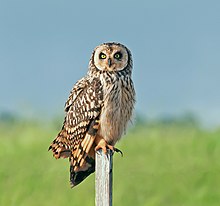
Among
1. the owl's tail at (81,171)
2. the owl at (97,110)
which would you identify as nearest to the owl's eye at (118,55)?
the owl at (97,110)

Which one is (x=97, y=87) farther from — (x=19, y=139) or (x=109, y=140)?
(x=19, y=139)

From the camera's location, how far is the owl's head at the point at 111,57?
5.07 meters

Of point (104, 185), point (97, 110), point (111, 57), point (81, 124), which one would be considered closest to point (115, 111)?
point (97, 110)

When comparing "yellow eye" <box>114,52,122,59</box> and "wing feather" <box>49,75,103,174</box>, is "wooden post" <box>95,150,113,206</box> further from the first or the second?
"yellow eye" <box>114,52,122,59</box>

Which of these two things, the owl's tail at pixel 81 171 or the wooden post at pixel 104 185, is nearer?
the wooden post at pixel 104 185

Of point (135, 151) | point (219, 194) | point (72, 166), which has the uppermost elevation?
point (135, 151)

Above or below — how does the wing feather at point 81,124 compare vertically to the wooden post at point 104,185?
above

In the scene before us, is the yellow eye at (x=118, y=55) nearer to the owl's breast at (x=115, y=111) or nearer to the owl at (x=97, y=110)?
the owl at (x=97, y=110)

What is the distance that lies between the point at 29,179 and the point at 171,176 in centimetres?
127

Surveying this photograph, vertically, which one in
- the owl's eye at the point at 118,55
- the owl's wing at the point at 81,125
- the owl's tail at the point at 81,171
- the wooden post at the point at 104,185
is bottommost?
the wooden post at the point at 104,185

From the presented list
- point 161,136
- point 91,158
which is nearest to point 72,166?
point 91,158

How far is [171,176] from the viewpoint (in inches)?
305

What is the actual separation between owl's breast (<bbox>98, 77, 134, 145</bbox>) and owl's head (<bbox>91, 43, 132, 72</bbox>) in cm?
11

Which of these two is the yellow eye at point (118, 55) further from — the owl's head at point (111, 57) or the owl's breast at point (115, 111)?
the owl's breast at point (115, 111)
